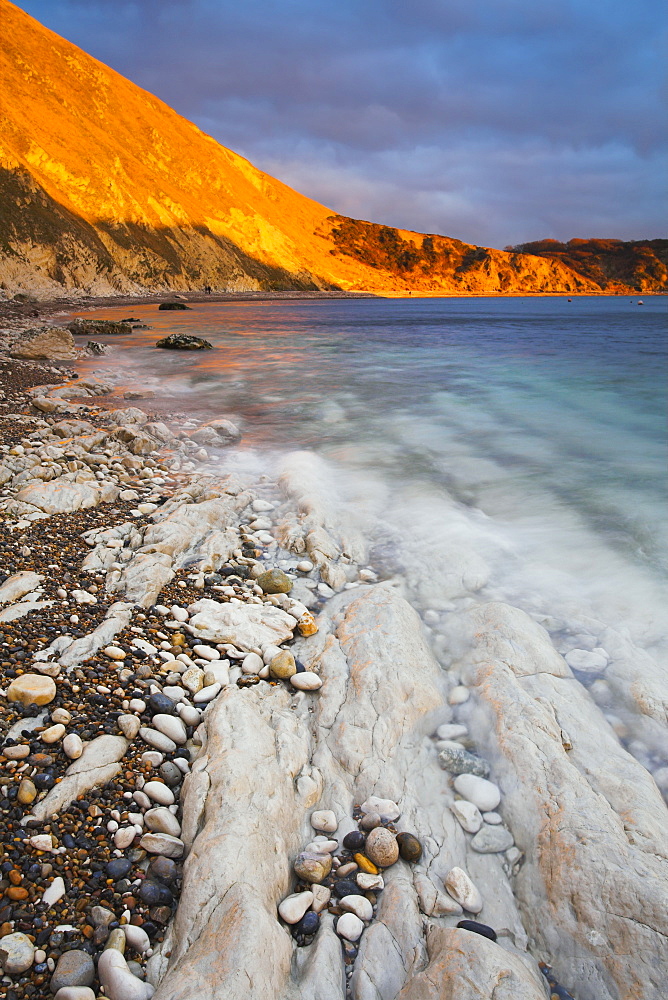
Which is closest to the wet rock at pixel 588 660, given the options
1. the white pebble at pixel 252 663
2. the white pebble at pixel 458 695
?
the white pebble at pixel 458 695

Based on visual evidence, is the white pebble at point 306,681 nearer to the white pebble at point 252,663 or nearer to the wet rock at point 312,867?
the white pebble at point 252,663

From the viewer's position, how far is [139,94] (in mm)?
73375

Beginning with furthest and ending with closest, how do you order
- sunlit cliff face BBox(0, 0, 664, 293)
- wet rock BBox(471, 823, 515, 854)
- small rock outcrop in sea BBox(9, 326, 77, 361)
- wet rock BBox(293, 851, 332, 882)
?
sunlit cliff face BBox(0, 0, 664, 293) → small rock outcrop in sea BBox(9, 326, 77, 361) → wet rock BBox(471, 823, 515, 854) → wet rock BBox(293, 851, 332, 882)

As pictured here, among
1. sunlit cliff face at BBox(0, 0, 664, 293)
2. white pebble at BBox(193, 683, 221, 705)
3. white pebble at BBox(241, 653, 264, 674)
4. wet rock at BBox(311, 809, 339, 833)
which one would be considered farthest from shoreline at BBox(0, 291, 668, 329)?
wet rock at BBox(311, 809, 339, 833)

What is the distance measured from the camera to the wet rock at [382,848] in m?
1.66

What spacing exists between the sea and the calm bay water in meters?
0.02

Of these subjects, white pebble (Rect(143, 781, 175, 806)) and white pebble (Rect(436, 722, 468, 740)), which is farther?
white pebble (Rect(436, 722, 468, 740))

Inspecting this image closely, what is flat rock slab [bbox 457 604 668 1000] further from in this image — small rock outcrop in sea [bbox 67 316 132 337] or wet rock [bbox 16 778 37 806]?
small rock outcrop in sea [bbox 67 316 132 337]

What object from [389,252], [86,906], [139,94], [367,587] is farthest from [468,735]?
[389,252]

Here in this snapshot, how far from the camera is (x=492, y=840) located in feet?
5.81

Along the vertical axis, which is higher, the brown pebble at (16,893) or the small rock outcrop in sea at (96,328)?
the brown pebble at (16,893)

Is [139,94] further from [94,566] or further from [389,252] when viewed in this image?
[94,566]

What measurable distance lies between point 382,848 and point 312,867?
24 centimetres

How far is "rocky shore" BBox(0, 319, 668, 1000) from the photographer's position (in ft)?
4.48
